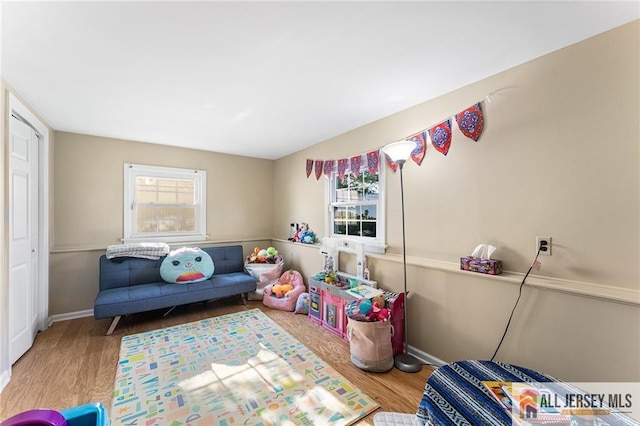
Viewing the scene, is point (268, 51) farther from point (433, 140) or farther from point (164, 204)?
point (164, 204)

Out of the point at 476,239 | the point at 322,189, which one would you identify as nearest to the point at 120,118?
the point at 322,189

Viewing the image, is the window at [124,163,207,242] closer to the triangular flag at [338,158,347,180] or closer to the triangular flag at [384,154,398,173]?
the triangular flag at [338,158,347,180]

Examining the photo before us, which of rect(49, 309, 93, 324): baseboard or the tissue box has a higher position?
the tissue box

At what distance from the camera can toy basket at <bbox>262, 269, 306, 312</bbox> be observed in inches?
140

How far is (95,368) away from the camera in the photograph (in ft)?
7.33

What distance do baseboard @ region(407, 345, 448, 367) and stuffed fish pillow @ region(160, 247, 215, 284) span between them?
2658mm

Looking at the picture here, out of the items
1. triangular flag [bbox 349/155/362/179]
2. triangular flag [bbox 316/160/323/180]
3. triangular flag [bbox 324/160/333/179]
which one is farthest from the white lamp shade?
triangular flag [bbox 316/160/323/180]

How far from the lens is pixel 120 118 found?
2.88 meters

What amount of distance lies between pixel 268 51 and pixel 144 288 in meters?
3.09

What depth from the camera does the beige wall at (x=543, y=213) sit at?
1495mm

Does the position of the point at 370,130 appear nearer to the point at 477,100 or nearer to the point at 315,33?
the point at 477,100

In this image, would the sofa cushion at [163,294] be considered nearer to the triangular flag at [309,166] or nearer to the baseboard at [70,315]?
the baseboard at [70,315]

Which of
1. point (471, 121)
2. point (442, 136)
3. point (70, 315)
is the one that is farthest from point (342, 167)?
point (70, 315)
